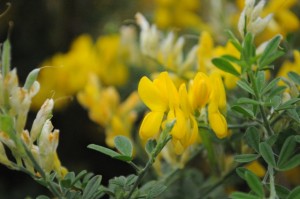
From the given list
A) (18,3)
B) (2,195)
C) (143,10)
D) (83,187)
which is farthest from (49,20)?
(83,187)

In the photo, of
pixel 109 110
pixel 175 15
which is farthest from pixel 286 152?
pixel 175 15

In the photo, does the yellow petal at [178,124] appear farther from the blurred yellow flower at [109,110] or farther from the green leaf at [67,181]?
the blurred yellow flower at [109,110]

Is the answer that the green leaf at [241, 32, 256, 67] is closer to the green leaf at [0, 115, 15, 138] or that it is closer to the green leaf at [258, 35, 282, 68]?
the green leaf at [258, 35, 282, 68]

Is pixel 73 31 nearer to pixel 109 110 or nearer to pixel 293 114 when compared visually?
pixel 109 110

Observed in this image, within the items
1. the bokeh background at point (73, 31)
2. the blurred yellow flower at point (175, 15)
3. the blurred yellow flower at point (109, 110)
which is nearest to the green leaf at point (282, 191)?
the blurred yellow flower at point (109, 110)

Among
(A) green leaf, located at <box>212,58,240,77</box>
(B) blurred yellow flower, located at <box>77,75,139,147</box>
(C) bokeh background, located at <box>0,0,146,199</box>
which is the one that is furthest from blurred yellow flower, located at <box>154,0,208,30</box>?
(A) green leaf, located at <box>212,58,240,77</box>
